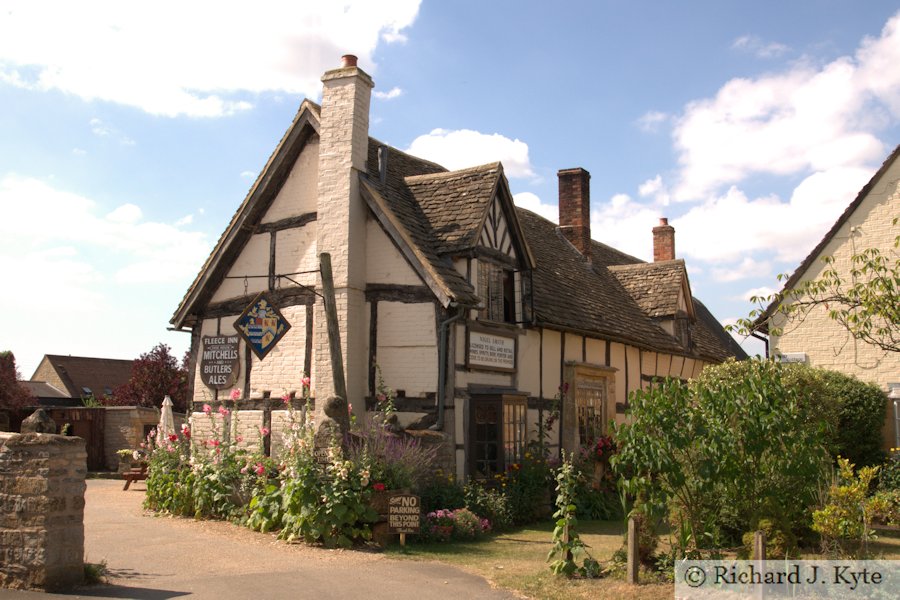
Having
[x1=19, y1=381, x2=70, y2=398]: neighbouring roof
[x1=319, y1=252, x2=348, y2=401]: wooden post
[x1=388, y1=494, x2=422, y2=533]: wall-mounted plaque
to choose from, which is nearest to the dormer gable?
[x1=319, y1=252, x2=348, y2=401]: wooden post

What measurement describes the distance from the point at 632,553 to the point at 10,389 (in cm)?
2619

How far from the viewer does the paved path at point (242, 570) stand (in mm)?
7805

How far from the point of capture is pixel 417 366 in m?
13.1

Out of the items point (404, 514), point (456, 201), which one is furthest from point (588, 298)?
point (404, 514)

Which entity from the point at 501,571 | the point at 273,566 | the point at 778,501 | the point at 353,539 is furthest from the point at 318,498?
the point at 778,501

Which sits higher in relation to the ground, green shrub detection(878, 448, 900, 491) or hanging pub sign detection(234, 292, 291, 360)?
hanging pub sign detection(234, 292, 291, 360)

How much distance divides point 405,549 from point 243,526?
2.83m

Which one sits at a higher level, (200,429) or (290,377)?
(290,377)

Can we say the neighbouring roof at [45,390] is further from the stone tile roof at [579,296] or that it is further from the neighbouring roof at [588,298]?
the stone tile roof at [579,296]

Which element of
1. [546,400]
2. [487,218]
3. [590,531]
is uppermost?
[487,218]

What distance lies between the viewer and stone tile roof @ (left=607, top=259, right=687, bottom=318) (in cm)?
2117

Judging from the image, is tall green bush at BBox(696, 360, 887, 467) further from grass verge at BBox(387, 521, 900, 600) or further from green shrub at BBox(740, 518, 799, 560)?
green shrub at BBox(740, 518, 799, 560)

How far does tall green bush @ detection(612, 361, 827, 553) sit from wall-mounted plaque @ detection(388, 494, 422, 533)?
311cm

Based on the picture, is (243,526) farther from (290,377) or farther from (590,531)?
(590,531)
